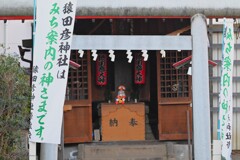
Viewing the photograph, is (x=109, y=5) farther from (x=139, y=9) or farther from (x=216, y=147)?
(x=216, y=147)

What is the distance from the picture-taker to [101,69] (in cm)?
1273

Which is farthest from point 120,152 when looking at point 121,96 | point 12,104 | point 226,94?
point 12,104

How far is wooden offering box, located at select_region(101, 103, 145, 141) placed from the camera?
12484mm

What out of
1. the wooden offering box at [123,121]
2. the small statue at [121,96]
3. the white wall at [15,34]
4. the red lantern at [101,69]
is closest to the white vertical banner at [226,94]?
the wooden offering box at [123,121]

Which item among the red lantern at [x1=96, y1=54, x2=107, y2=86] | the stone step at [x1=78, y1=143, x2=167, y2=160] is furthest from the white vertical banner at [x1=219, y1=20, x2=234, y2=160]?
the red lantern at [x1=96, y1=54, x2=107, y2=86]

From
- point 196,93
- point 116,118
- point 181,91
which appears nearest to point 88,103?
point 116,118

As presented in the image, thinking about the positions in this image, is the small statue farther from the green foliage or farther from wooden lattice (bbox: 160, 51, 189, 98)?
the green foliage

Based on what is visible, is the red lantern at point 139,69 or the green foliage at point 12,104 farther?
the red lantern at point 139,69

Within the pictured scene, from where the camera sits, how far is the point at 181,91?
1241 cm

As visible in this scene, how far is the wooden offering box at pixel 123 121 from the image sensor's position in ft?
41.0

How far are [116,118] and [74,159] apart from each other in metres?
1.60

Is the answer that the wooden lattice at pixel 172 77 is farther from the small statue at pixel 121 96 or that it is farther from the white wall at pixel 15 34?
the white wall at pixel 15 34

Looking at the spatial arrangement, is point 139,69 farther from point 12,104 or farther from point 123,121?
point 12,104

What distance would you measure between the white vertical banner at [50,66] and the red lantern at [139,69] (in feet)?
18.4
